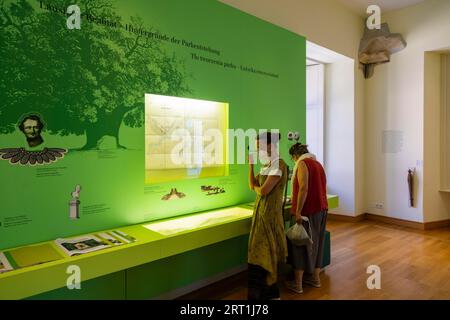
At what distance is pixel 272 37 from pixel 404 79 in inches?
124

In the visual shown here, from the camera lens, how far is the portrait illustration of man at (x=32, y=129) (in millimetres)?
2104

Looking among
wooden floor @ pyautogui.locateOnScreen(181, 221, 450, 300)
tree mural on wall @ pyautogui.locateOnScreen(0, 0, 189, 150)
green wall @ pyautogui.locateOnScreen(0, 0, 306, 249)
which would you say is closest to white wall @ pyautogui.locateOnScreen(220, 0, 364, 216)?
green wall @ pyautogui.locateOnScreen(0, 0, 306, 249)

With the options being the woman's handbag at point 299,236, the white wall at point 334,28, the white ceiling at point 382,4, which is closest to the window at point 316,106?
the white wall at point 334,28

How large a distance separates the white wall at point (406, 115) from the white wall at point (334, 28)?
0.27m

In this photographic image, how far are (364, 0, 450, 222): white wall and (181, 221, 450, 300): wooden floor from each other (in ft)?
1.95

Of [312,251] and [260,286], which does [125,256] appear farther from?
[312,251]

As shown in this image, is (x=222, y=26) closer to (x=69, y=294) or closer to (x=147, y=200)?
(x=147, y=200)

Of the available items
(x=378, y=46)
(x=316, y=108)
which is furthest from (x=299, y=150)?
(x=378, y=46)

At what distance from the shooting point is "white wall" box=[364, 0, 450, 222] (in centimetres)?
539

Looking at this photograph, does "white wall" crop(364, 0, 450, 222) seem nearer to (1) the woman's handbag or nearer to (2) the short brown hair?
(2) the short brown hair

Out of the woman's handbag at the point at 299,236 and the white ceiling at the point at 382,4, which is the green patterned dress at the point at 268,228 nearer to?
A: the woman's handbag at the point at 299,236

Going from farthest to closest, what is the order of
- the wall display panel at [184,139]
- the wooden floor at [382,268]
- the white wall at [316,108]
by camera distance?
the white wall at [316,108], the wooden floor at [382,268], the wall display panel at [184,139]
